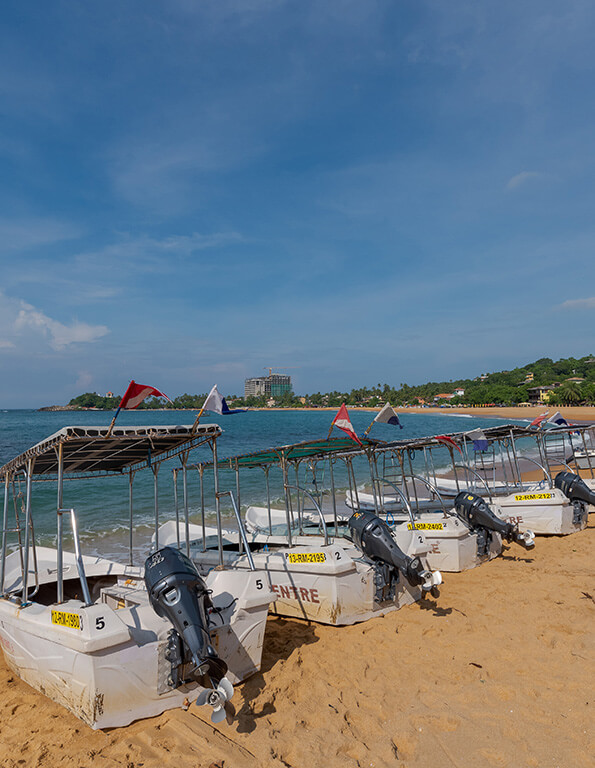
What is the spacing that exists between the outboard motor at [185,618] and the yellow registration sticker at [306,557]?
2.37 meters

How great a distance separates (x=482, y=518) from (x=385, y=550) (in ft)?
11.0

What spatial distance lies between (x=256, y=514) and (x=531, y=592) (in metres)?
9.24

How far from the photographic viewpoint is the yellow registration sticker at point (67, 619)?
4874mm

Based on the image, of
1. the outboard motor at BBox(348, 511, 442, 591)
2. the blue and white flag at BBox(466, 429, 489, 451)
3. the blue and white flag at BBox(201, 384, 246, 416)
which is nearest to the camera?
the blue and white flag at BBox(201, 384, 246, 416)

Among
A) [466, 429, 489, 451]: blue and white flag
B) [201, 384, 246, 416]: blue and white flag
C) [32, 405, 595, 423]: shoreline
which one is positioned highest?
[201, 384, 246, 416]: blue and white flag

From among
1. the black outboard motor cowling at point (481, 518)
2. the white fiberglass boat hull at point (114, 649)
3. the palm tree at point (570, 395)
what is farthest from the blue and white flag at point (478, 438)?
the palm tree at point (570, 395)

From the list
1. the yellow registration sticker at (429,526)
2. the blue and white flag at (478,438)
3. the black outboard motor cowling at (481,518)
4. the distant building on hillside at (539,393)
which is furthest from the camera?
the distant building on hillside at (539,393)

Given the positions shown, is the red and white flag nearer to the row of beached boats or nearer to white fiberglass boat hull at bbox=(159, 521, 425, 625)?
the row of beached boats

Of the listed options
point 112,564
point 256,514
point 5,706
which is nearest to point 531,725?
point 5,706

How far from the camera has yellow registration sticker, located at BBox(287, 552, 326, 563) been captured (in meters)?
7.40

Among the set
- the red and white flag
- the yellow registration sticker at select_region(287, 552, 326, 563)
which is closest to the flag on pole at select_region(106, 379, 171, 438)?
the red and white flag

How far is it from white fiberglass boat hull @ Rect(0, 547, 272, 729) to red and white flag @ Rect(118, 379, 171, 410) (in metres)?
2.15

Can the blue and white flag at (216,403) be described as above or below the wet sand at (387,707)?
above

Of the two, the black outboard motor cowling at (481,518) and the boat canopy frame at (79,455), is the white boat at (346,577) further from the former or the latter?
the black outboard motor cowling at (481,518)
